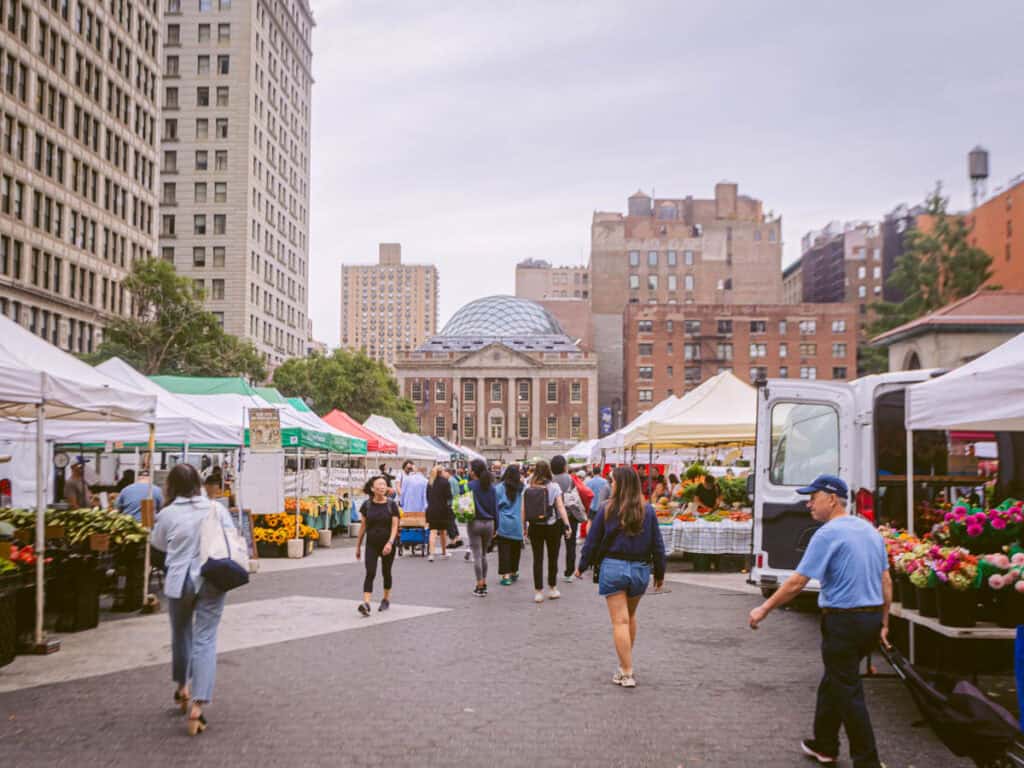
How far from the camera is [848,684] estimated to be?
5.84m

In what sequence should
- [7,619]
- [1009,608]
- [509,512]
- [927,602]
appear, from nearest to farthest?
1. [1009,608]
2. [927,602]
3. [7,619]
4. [509,512]

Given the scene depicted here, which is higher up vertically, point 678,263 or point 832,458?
point 678,263

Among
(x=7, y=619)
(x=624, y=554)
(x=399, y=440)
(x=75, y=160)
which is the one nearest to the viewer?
(x=624, y=554)

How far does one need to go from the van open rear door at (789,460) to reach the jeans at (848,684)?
246 inches

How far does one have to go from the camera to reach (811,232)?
139 meters

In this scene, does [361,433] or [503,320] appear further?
[503,320]

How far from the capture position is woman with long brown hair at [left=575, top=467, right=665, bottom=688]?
819 centimetres

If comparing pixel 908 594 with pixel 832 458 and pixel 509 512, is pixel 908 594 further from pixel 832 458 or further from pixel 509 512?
pixel 509 512

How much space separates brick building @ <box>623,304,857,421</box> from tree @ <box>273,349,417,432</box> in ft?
134

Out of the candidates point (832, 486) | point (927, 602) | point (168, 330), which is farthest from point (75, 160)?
point (832, 486)

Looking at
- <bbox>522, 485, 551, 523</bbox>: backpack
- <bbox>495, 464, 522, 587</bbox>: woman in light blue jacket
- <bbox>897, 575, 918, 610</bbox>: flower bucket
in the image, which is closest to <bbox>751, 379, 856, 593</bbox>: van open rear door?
<bbox>522, 485, 551, 523</bbox>: backpack

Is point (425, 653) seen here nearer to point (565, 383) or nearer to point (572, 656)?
point (572, 656)

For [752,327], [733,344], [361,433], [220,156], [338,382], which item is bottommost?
[361,433]

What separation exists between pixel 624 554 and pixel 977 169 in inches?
2901
